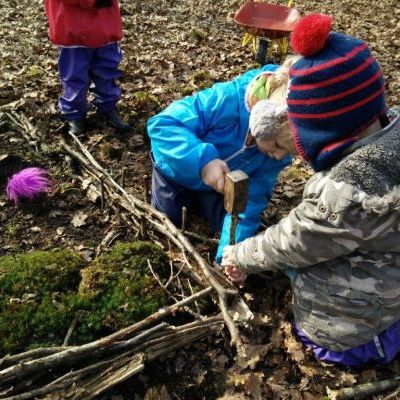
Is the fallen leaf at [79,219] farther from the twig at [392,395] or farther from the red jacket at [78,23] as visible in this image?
the twig at [392,395]

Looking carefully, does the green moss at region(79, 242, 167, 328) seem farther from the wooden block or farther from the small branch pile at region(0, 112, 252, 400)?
the wooden block

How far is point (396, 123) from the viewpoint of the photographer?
2217 mm

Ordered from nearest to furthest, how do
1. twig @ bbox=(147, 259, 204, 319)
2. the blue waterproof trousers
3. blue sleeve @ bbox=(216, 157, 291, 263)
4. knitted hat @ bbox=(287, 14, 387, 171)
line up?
knitted hat @ bbox=(287, 14, 387, 171) < twig @ bbox=(147, 259, 204, 319) < blue sleeve @ bbox=(216, 157, 291, 263) < the blue waterproof trousers

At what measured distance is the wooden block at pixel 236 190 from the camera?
2658 millimetres

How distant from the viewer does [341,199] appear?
83.5 inches

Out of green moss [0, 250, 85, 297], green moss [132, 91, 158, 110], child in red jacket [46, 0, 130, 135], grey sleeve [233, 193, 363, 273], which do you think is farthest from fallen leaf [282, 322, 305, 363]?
green moss [132, 91, 158, 110]

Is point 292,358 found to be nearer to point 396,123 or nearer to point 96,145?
point 396,123

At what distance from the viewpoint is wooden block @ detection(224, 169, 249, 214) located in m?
2.66

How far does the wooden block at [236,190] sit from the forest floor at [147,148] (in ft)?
2.89

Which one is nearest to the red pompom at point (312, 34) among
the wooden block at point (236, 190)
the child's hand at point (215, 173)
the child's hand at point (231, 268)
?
the wooden block at point (236, 190)

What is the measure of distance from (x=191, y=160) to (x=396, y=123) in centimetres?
140

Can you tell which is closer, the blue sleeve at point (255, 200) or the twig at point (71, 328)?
the twig at point (71, 328)

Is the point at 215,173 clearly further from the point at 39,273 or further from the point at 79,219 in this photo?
the point at 79,219

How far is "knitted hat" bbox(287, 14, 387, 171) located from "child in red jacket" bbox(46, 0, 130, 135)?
3.17m
